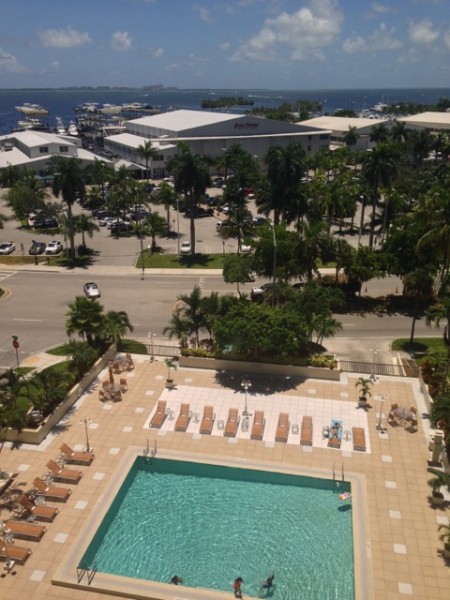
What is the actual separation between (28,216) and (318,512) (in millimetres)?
74269

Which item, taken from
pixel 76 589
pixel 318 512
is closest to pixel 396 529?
pixel 318 512

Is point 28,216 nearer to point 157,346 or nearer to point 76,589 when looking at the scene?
point 157,346

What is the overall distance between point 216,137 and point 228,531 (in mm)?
106205

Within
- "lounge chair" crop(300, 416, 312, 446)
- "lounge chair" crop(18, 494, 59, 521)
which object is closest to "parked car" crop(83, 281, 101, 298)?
"lounge chair" crop(300, 416, 312, 446)

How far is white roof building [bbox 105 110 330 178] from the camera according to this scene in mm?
116562

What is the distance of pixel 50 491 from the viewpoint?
25.3 metres

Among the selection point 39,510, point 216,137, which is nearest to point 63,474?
point 39,510

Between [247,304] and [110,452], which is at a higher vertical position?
A: [247,304]

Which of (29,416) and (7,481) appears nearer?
(7,481)

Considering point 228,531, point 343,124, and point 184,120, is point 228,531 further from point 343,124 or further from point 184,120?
point 343,124

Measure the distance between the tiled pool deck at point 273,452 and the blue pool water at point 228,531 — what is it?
3.70 feet

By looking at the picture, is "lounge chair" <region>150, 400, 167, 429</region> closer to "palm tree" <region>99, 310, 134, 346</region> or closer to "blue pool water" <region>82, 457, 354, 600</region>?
"blue pool water" <region>82, 457, 354, 600</region>

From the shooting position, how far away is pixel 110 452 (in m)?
28.7

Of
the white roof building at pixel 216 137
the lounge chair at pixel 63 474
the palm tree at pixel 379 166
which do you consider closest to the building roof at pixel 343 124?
the white roof building at pixel 216 137
